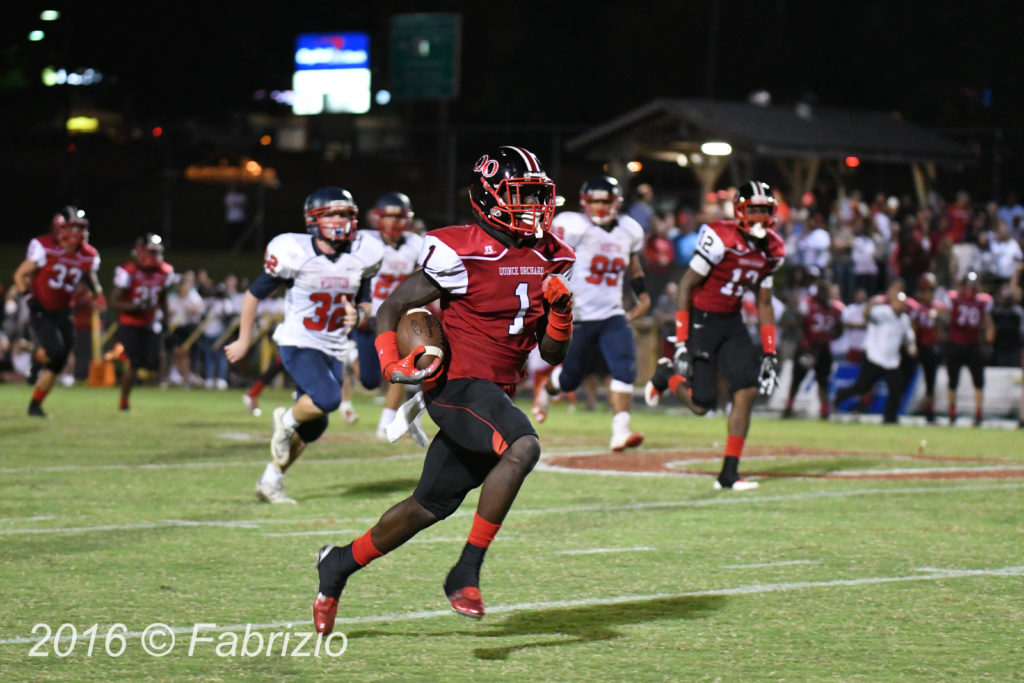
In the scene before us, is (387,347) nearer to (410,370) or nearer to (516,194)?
(410,370)

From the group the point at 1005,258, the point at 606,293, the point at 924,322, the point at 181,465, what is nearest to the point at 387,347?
the point at 181,465

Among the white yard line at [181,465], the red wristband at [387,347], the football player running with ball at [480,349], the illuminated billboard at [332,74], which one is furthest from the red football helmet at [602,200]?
the illuminated billboard at [332,74]

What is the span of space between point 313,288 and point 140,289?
7.22 metres

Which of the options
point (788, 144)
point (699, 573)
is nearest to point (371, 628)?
point (699, 573)

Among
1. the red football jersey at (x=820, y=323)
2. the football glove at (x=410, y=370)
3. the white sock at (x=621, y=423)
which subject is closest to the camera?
the football glove at (x=410, y=370)

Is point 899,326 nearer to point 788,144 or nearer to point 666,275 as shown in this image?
point 666,275

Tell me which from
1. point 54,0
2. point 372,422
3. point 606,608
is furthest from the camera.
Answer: point 54,0

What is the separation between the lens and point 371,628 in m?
5.86

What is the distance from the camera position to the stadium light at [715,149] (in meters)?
27.9

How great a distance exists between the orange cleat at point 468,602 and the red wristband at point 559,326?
1.00 metres

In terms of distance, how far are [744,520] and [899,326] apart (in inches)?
398

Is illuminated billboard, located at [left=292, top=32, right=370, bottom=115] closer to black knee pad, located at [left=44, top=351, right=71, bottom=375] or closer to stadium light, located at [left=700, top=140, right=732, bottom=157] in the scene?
stadium light, located at [left=700, top=140, right=732, bottom=157]

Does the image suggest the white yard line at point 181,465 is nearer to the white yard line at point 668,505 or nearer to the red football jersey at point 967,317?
the white yard line at point 668,505

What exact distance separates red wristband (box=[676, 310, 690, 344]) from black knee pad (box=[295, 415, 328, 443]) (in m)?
2.70
